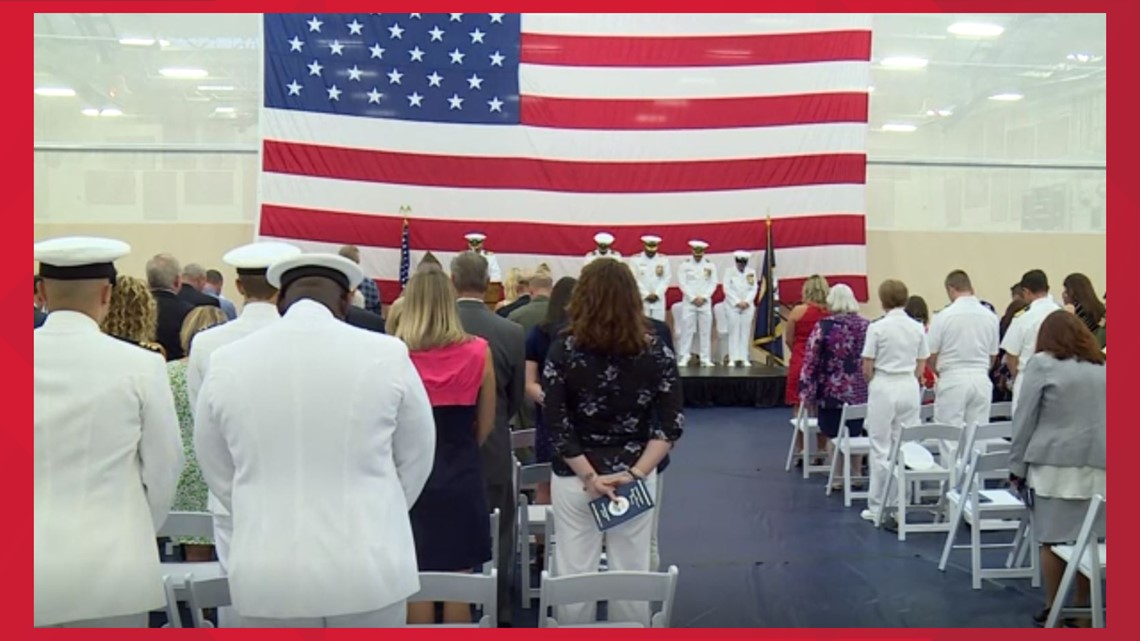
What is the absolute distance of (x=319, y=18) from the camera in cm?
1128

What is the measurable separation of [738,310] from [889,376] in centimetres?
597

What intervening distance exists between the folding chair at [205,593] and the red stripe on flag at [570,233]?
9.17 m

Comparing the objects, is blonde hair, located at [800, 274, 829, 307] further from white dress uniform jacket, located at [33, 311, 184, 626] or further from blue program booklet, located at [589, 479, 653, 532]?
white dress uniform jacket, located at [33, 311, 184, 626]

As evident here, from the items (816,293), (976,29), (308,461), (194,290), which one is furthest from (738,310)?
(308,461)

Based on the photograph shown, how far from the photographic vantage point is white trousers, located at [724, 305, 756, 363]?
11484 millimetres

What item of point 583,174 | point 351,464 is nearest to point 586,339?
point 351,464

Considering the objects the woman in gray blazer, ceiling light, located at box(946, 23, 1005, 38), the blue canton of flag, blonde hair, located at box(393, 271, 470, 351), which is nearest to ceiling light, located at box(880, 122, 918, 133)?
ceiling light, located at box(946, 23, 1005, 38)

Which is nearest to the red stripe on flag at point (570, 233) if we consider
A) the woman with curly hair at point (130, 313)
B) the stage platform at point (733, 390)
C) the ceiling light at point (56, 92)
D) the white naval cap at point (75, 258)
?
the stage platform at point (733, 390)

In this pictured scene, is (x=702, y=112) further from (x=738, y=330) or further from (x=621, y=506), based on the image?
(x=621, y=506)

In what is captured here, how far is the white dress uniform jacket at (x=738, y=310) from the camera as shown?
37.7 ft

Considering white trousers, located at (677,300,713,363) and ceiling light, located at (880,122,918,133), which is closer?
white trousers, located at (677,300,713,363)

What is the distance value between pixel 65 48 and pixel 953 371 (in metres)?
10.5

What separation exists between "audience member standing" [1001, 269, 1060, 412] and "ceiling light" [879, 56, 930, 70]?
7.20m

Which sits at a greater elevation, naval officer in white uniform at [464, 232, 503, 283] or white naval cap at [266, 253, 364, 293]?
naval officer in white uniform at [464, 232, 503, 283]
